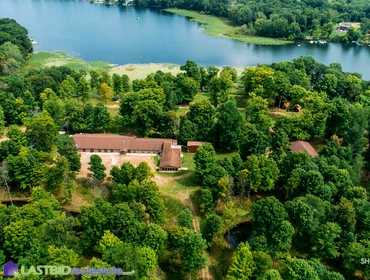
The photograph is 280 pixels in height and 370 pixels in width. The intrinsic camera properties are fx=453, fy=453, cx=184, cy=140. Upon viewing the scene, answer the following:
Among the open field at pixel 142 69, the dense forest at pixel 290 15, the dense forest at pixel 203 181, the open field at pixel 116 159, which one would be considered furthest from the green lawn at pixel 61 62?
the dense forest at pixel 290 15

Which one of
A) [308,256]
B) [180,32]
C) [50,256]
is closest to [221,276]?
[308,256]

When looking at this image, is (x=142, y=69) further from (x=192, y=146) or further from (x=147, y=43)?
(x=192, y=146)

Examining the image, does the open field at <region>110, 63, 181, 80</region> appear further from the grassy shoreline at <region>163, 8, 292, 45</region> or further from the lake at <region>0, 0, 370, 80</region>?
the grassy shoreline at <region>163, 8, 292, 45</region>

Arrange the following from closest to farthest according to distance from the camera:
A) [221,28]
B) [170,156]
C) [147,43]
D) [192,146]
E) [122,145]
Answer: [170,156], [122,145], [192,146], [147,43], [221,28]

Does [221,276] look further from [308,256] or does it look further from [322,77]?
[322,77]

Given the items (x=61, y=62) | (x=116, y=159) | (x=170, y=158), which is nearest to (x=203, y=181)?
(x=170, y=158)

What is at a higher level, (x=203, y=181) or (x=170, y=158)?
(x=203, y=181)

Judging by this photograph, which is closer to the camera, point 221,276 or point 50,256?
point 50,256
